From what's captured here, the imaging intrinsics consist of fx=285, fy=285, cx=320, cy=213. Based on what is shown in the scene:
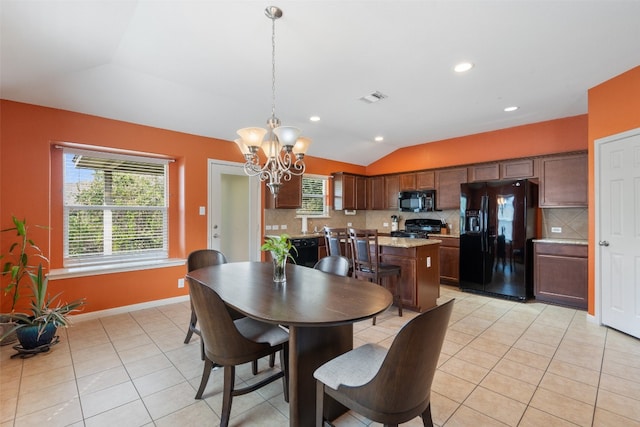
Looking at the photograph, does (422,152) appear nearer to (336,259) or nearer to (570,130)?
(570,130)

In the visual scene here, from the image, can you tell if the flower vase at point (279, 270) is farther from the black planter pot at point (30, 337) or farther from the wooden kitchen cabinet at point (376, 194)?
the wooden kitchen cabinet at point (376, 194)

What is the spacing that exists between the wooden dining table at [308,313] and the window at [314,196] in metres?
3.78

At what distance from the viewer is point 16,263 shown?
9.69 feet

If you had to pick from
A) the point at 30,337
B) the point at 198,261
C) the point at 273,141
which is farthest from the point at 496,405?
the point at 30,337

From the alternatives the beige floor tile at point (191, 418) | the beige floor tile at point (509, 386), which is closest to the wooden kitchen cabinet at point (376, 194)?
the beige floor tile at point (509, 386)

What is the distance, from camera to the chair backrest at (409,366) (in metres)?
1.10

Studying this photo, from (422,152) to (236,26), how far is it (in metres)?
4.59

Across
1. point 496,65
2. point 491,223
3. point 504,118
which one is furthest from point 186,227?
point 504,118

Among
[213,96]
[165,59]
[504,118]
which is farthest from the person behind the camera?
[504,118]

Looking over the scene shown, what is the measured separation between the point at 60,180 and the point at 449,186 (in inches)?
227

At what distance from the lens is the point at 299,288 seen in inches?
77.1

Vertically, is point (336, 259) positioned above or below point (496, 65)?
below

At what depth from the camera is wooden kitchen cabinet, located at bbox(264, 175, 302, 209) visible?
4.99m

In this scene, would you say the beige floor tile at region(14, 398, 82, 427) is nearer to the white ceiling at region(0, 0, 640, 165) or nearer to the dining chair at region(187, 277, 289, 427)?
the dining chair at region(187, 277, 289, 427)
